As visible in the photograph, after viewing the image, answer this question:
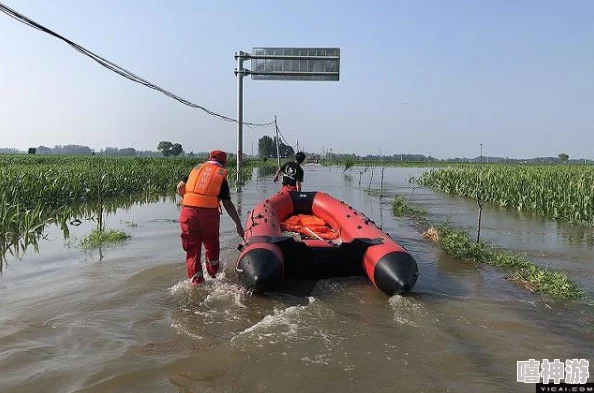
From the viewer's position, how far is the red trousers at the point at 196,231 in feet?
17.6

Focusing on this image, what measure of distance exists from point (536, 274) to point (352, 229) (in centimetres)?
258

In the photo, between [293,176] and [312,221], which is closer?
[312,221]

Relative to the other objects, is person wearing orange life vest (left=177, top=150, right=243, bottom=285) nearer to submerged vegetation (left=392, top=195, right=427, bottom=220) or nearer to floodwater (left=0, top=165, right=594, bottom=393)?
floodwater (left=0, top=165, right=594, bottom=393)

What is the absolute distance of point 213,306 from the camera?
16.1 ft

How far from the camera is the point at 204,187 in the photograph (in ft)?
17.6

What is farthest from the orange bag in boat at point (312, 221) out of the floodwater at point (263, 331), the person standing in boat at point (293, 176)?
the floodwater at point (263, 331)

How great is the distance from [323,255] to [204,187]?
180 cm

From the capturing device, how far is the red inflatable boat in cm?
522

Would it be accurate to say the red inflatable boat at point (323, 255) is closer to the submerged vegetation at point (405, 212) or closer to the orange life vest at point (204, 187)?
the orange life vest at point (204, 187)

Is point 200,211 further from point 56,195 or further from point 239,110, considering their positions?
point 239,110

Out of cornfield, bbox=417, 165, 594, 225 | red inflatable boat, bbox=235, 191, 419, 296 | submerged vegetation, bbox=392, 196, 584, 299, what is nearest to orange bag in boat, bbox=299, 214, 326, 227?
red inflatable boat, bbox=235, 191, 419, 296

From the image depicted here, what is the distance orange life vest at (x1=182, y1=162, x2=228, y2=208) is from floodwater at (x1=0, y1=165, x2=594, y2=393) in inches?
41.4

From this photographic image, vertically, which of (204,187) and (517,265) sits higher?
(204,187)

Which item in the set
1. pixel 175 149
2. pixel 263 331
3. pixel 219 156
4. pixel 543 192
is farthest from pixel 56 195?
pixel 175 149
